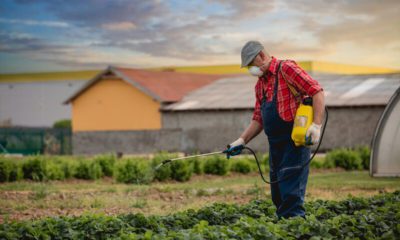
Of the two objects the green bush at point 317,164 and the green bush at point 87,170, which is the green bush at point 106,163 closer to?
the green bush at point 87,170

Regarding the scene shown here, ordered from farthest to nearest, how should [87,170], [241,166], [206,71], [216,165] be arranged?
[206,71]
[241,166]
[216,165]
[87,170]

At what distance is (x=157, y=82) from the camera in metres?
31.4

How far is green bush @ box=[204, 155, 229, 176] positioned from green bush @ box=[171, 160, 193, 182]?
1.33 metres

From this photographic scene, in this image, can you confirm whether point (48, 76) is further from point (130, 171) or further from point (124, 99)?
point (130, 171)

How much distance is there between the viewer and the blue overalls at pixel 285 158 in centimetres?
689

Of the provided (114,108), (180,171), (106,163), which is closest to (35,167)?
(106,163)

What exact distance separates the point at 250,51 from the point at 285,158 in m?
1.09

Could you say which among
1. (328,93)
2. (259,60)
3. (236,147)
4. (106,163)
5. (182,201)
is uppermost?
(328,93)

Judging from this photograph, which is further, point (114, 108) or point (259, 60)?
point (114, 108)

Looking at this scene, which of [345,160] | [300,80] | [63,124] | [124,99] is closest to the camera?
[300,80]

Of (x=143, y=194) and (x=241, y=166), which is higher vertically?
(x=241, y=166)

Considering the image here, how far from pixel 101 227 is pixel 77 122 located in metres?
25.8

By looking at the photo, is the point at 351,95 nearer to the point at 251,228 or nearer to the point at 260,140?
the point at 260,140

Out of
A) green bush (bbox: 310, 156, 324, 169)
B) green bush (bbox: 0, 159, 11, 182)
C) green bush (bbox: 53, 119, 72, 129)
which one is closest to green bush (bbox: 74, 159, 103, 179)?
green bush (bbox: 0, 159, 11, 182)
